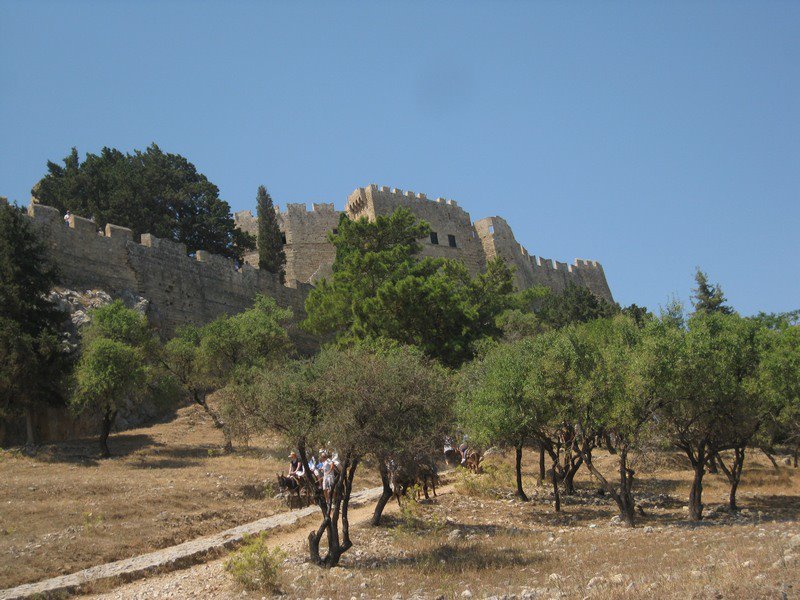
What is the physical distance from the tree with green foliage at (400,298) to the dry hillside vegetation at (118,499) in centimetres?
675

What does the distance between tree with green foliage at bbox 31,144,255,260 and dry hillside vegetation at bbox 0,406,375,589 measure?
18.9 meters

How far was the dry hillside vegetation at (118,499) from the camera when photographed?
11828mm

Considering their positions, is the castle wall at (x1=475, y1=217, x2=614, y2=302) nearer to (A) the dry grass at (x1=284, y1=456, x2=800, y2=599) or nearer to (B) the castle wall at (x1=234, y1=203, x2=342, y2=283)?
(B) the castle wall at (x1=234, y1=203, x2=342, y2=283)

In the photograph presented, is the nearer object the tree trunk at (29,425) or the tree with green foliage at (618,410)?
the tree with green foliage at (618,410)

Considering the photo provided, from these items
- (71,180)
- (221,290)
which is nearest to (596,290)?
(221,290)

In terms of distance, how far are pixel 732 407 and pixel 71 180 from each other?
33909mm

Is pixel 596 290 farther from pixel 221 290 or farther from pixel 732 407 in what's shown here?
pixel 732 407

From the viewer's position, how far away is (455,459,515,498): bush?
1825 cm

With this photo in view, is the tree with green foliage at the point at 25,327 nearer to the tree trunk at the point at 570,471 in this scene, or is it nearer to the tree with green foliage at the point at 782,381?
the tree trunk at the point at 570,471

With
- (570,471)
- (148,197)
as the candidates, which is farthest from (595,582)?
(148,197)

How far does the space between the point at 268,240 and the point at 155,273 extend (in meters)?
12.4

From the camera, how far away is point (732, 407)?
15680 mm

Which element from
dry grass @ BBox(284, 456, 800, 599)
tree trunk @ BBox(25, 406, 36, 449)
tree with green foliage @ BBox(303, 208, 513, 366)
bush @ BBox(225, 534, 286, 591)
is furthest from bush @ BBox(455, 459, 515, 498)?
tree trunk @ BBox(25, 406, 36, 449)

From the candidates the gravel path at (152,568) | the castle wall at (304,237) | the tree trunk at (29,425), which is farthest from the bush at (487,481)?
the castle wall at (304,237)
